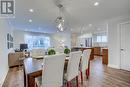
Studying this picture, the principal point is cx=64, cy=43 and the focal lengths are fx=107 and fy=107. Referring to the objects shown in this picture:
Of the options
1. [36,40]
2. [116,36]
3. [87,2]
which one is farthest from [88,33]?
[87,2]

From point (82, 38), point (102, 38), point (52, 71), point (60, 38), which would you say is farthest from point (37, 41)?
point (52, 71)

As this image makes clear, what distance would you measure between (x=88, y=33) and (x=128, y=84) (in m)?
9.42

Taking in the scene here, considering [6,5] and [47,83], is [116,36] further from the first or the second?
[6,5]

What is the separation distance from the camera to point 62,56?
80.8 inches

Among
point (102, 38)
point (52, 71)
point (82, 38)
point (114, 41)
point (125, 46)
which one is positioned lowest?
point (52, 71)

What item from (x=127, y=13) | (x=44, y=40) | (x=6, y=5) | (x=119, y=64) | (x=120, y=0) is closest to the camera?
(x=6, y=5)

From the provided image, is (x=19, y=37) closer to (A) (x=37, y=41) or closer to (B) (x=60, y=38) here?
(A) (x=37, y=41)

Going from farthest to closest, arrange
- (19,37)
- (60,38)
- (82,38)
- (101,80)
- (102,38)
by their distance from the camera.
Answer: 1. (82,38)
2. (60,38)
3. (102,38)
4. (19,37)
5. (101,80)

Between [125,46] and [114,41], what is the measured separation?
2.08 feet

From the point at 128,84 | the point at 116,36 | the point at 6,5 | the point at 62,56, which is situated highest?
the point at 6,5

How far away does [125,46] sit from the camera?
15.8 ft

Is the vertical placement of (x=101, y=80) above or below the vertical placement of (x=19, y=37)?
below

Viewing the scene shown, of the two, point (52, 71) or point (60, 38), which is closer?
point (52, 71)

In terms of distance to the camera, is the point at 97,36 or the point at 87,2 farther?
the point at 97,36
